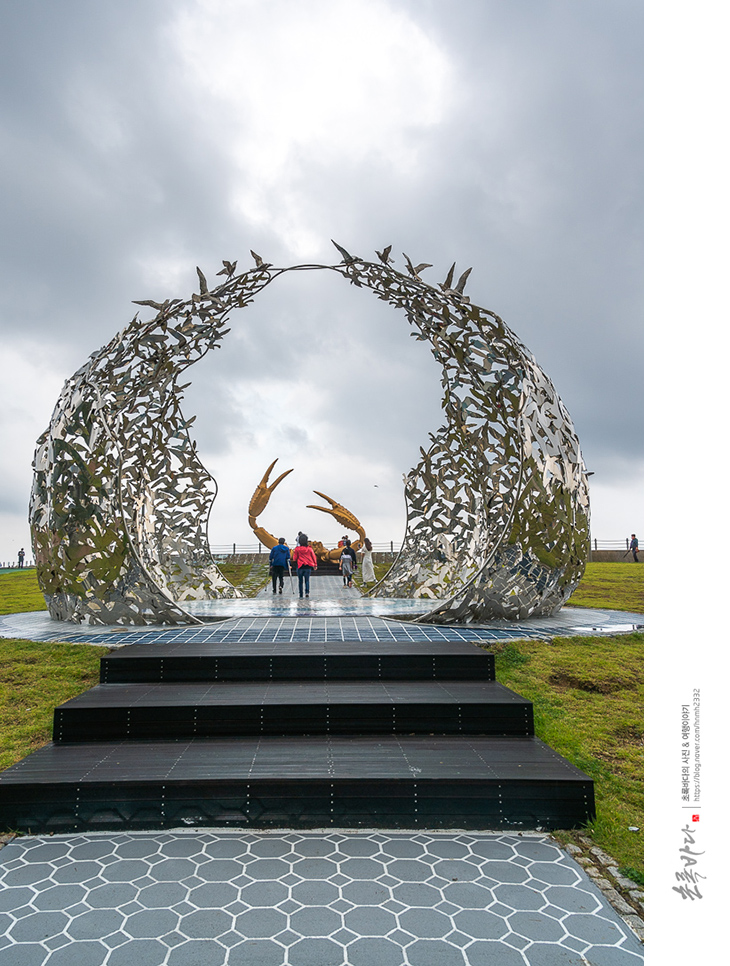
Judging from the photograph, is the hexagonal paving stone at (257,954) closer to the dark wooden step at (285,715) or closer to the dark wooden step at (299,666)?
the dark wooden step at (285,715)

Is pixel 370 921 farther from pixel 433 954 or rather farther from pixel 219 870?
pixel 219 870

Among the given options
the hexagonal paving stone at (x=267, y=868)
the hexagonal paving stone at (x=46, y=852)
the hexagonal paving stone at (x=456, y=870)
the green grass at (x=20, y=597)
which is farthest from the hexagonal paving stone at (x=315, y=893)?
the green grass at (x=20, y=597)

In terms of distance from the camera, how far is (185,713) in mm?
4891

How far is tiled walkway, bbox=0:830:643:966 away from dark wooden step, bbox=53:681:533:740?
1.08 meters

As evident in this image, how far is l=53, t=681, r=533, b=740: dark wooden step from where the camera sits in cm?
484

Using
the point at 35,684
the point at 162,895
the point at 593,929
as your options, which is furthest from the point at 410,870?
the point at 35,684

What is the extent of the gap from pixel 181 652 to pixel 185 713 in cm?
111

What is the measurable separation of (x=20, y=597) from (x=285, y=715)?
1097 cm

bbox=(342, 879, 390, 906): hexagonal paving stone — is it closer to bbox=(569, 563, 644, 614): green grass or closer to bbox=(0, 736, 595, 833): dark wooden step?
bbox=(0, 736, 595, 833): dark wooden step

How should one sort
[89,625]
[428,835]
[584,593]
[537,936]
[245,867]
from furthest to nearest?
1. [584,593]
2. [89,625]
3. [428,835]
4. [245,867]
5. [537,936]

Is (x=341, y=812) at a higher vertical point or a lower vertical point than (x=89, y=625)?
lower
